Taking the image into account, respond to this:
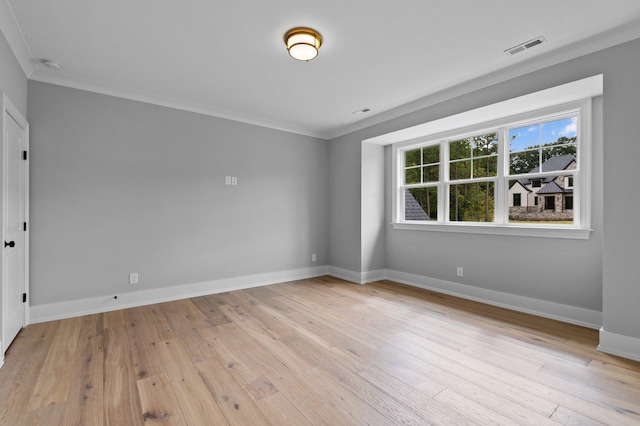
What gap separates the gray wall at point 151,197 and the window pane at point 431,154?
2045mm

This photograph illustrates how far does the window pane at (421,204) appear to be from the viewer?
471 cm

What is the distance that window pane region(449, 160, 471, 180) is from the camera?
4273 millimetres

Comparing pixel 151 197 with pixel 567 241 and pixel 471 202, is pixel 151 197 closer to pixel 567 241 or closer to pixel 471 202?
pixel 471 202

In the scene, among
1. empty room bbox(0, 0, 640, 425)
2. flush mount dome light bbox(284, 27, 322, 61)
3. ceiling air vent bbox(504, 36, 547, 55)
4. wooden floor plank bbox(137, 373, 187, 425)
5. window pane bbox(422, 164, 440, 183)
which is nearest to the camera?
wooden floor plank bbox(137, 373, 187, 425)

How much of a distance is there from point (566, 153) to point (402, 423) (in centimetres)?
337

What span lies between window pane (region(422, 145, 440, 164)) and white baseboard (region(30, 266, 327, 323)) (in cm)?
285

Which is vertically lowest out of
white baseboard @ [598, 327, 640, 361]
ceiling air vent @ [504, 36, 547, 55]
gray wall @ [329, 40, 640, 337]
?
white baseboard @ [598, 327, 640, 361]

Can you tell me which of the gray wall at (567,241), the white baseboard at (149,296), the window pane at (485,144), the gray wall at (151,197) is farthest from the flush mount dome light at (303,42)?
the white baseboard at (149,296)

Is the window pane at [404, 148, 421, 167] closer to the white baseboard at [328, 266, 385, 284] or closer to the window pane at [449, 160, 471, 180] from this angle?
the window pane at [449, 160, 471, 180]

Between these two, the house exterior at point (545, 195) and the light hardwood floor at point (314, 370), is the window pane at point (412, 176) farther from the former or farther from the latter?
the light hardwood floor at point (314, 370)

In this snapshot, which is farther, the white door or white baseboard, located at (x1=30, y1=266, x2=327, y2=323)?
white baseboard, located at (x1=30, y1=266, x2=327, y2=323)

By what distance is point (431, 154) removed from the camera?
4742 millimetres

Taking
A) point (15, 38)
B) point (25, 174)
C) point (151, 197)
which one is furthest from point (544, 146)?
point (25, 174)

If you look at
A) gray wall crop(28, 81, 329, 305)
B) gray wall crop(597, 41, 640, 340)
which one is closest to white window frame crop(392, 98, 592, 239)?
gray wall crop(597, 41, 640, 340)
